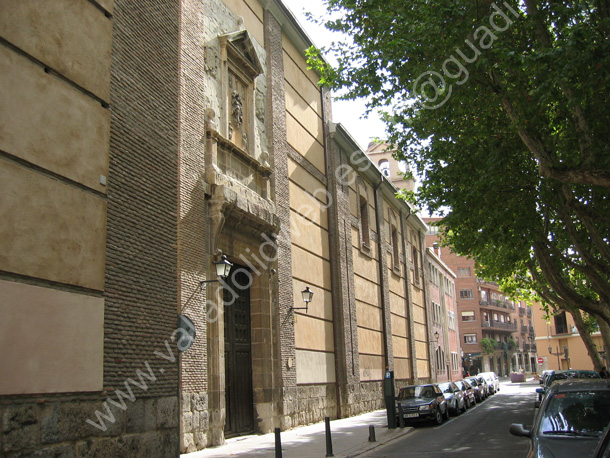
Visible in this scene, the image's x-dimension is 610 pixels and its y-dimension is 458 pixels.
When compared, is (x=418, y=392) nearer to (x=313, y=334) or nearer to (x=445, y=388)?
(x=445, y=388)

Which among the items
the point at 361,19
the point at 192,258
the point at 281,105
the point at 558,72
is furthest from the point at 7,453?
the point at 281,105

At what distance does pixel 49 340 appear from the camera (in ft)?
23.0

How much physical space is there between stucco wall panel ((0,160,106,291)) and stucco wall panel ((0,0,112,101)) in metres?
1.51

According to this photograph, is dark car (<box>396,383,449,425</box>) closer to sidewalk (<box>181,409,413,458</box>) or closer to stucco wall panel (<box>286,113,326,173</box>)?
sidewalk (<box>181,409,413,458</box>)

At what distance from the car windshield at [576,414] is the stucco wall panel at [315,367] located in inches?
470

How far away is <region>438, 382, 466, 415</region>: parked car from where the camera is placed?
22.4 m

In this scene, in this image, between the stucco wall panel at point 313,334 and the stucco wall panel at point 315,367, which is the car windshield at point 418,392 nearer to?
the stucco wall panel at point 315,367

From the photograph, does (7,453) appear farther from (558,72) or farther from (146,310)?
(558,72)

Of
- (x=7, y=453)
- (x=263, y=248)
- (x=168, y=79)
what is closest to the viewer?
(x=7, y=453)

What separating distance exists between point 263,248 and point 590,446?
39.7 feet

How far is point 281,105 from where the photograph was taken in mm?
20406

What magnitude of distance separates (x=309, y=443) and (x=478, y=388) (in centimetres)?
2074

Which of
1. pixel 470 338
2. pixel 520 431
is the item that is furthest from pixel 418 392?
pixel 470 338

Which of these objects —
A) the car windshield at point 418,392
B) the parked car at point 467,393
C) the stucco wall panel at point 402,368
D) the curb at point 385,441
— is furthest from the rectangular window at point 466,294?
the curb at point 385,441
